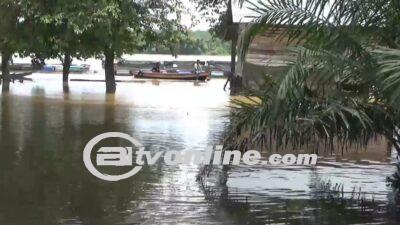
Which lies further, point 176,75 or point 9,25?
point 176,75

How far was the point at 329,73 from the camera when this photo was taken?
5887mm

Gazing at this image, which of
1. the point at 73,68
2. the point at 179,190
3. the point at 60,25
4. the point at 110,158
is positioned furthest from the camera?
the point at 73,68

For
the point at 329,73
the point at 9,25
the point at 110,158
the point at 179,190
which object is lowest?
the point at 110,158

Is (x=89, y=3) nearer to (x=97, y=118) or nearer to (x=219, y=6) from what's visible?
(x=97, y=118)

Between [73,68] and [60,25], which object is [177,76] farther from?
[60,25]

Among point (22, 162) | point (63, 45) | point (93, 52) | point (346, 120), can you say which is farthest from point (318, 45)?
point (93, 52)

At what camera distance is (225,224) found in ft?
21.0

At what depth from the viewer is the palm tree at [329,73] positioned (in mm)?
5617

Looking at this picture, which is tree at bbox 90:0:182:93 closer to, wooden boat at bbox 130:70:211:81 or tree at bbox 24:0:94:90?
tree at bbox 24:0:94:90

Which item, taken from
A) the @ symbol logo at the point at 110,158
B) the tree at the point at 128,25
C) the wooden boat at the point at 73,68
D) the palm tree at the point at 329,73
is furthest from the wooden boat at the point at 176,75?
the palm tree at the point at 329,73

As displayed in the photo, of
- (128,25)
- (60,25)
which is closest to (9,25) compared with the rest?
(60,25)

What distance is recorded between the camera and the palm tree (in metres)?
5.62

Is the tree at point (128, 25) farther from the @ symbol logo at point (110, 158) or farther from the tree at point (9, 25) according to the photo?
the @ symbol logo at point (110, 158)

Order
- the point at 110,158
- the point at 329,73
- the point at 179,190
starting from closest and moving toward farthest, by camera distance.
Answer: the point at 329,73, the point at 179,190, the point at 110,158
